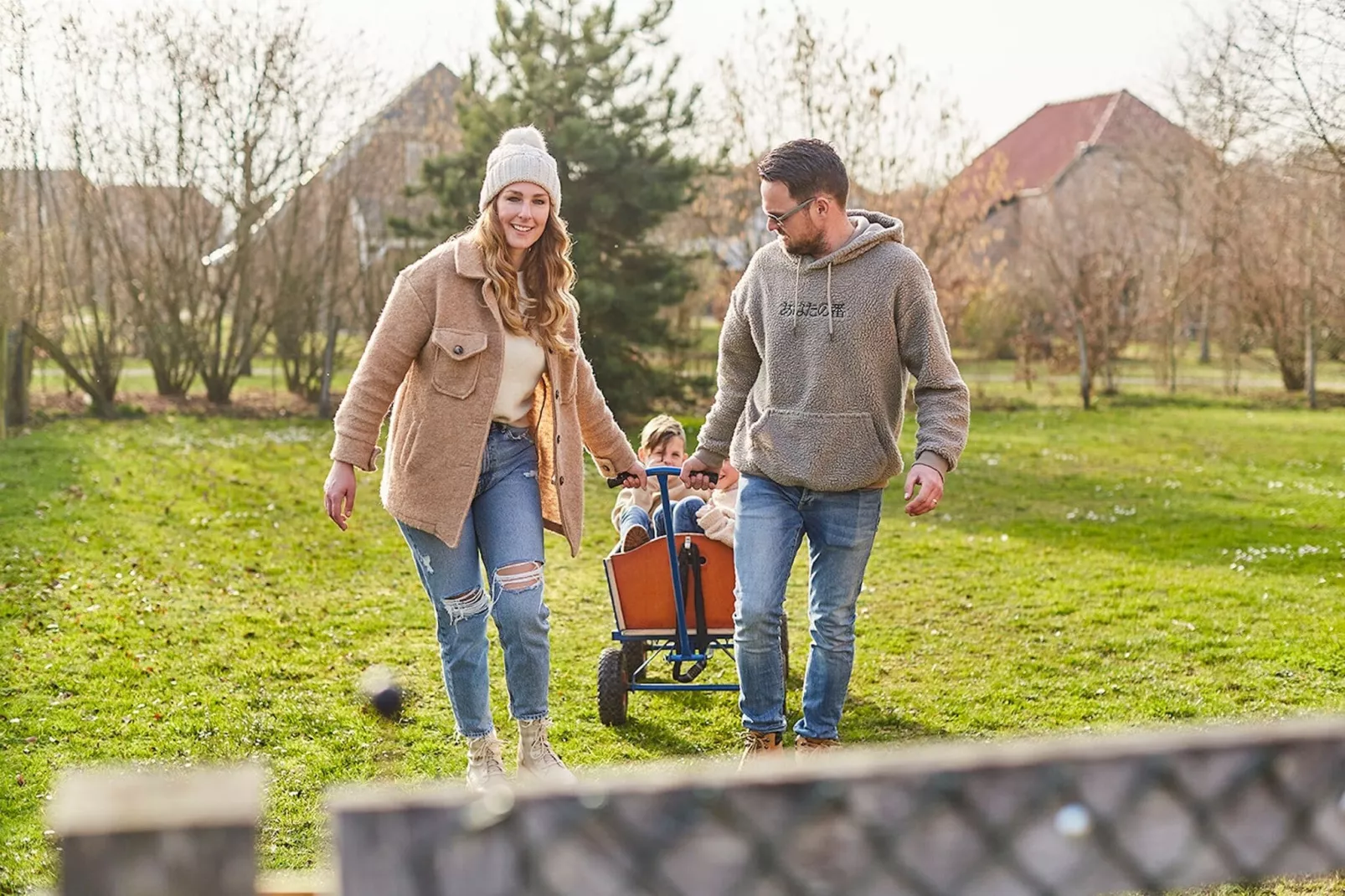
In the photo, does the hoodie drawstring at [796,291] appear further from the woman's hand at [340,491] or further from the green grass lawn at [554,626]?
the green grass lawn at [554,626]

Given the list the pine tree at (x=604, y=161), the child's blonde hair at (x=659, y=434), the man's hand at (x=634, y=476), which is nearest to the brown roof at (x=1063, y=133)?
the pine tree at (x=604, y=161)

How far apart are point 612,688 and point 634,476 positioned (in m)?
1.04

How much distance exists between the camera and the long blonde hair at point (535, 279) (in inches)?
174

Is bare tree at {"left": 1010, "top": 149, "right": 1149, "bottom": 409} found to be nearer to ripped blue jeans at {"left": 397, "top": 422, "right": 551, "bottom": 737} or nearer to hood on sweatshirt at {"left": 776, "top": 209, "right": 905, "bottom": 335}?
hood on sweatshirt at {"left": 776, "top": 209, "right": 905, "bottom": 335}

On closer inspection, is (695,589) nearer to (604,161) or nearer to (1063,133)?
(604,161)

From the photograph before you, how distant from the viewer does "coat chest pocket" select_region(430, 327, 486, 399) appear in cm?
431

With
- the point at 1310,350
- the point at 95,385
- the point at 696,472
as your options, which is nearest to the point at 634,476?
the point at 696,472

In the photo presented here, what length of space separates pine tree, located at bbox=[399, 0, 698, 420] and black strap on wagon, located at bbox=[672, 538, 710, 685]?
12255mm

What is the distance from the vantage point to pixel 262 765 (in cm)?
527

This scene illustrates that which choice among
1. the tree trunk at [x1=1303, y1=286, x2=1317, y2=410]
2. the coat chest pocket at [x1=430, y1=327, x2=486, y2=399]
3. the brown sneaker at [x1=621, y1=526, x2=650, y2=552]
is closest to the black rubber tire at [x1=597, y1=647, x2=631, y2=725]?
the brown sneaker at [x1=621, y1=526, x2=650, y2=552]

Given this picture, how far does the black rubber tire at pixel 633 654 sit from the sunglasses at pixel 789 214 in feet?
7.15

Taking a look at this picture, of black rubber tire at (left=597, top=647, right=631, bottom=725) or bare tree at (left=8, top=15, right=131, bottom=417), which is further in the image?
bare tree at (left=8, top=15, right=131, bottom=417)

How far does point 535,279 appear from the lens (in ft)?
14.9

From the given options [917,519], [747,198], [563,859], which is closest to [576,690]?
[563,859]
